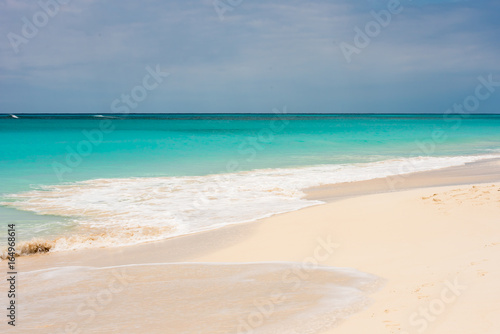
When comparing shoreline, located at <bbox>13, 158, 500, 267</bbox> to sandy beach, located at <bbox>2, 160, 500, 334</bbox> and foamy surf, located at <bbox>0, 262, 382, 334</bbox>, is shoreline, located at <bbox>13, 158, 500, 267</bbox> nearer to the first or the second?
sandy beach, located at <bbox>2, 160, 500, 334</bbox>

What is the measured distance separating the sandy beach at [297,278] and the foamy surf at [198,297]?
14 mm

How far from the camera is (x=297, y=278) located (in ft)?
18.3

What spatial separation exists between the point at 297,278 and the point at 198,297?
132 cm

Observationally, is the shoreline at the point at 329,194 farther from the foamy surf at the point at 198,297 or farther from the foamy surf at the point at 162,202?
the foamy surf at the point at 198,297

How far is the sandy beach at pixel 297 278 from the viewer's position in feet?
13.9

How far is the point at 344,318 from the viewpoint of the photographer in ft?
14.2

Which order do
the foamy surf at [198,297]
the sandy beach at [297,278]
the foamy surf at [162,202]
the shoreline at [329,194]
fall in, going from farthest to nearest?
the foamy surf at [162,202] < the shoreline at [329,194] < the foamy surf at [198,297] < the sandy beach at [297,278]

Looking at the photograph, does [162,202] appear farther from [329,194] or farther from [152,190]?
[329,194]

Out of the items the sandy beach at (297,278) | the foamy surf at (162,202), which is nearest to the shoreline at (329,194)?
the sandy beach at (297,278)

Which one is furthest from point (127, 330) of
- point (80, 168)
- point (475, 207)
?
point (80, 168)

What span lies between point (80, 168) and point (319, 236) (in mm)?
14828

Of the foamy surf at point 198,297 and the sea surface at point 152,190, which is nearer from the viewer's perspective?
the foamy surf at point 198,297

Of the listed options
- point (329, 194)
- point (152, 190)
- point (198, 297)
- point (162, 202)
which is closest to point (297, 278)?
point (198, 297)

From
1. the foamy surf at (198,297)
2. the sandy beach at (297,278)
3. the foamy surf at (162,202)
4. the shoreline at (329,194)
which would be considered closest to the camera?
the sandy beach at (297,278)
